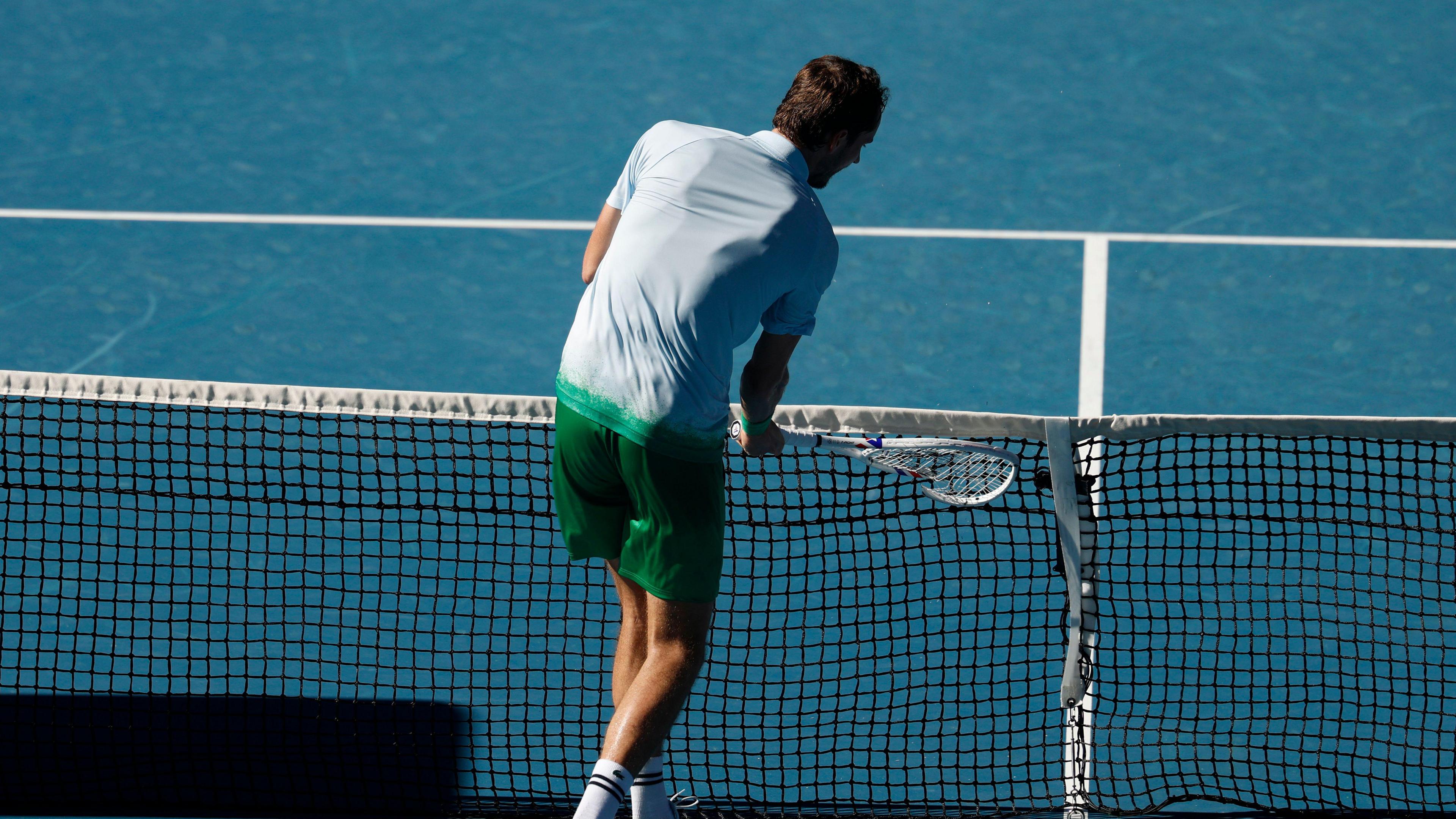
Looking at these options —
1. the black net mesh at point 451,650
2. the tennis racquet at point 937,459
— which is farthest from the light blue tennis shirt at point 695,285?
the black net mesh at point 451,650

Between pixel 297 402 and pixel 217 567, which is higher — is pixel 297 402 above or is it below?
above

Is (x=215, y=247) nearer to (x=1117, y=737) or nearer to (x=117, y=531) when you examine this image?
(x=117, y=531)

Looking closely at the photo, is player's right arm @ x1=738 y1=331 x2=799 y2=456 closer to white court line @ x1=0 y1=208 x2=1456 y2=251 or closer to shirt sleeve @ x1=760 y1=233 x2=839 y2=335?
shirt sleeve @ x1=760 y1=233 x2=839 y2=335

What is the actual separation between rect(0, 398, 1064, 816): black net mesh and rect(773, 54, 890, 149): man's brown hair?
1.02 meters

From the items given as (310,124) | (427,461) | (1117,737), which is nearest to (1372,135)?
(1117,737)

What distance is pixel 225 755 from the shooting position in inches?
158

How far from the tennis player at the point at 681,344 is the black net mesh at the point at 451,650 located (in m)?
0.78

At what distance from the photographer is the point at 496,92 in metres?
7.84

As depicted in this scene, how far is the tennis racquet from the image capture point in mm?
3420

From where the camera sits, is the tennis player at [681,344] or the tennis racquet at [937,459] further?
the tennis racquet at [937,459]

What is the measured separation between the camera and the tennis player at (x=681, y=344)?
110 inches

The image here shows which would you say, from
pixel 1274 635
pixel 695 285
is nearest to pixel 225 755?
pixel 695 285

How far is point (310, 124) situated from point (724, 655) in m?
4.38

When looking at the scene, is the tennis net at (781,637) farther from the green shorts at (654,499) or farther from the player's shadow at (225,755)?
the green shorts at (654,499)
